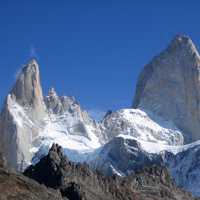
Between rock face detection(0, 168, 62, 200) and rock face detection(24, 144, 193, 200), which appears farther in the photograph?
rock face detection(24, 144, 193, 200)

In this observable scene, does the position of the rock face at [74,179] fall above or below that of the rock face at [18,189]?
above

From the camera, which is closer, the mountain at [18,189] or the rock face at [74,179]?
the mountain at [18,189]

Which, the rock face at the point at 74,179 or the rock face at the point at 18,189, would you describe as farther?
the rock face at the point at 74,179

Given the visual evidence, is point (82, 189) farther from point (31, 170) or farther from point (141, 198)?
point (141, 198)

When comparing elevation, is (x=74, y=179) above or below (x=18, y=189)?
above

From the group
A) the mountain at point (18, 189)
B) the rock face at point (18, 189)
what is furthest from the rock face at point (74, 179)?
the rock face at point (18, 189)

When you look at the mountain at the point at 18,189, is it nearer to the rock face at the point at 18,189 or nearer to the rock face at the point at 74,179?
the rock face at the point at 18,189

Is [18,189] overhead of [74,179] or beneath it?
beneath

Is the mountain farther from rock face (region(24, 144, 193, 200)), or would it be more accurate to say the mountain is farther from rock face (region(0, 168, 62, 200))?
rock face (region(24, 144, 193, 200))

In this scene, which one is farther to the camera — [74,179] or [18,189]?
[74,179]

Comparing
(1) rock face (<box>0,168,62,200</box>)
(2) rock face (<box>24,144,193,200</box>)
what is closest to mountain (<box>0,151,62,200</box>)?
(1) rock face (<box>0,168,62,200</box>)

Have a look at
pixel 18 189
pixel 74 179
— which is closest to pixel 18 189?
pixel 18 189

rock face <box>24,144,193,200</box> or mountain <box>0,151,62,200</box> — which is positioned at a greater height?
rock face <box>24,144,193,200</box>

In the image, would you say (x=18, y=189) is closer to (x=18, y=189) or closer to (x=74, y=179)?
(x=18, y=189)
